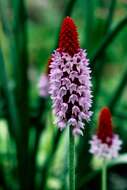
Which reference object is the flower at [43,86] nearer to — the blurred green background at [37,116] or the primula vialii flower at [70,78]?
the blurred green background at [37,116]

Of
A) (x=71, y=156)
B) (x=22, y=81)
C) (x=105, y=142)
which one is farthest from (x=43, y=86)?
(x=71, y=156)

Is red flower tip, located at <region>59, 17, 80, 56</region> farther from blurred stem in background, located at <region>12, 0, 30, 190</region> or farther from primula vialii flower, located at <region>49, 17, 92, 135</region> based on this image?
blurred stem in background, located at <region>12, 0, 30, 190</region>

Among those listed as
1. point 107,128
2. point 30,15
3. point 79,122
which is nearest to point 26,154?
point 107,128

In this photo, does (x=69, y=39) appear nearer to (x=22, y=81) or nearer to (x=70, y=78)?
(x=70, y=78)

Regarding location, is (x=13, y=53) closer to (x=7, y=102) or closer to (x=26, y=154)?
(x=7, y=102)

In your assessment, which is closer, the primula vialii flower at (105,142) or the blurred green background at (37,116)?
the primula vialii flower at (105,142)

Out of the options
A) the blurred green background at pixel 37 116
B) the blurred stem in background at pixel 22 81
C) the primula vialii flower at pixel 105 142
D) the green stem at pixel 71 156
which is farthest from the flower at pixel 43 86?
the green stem at pixel 71 156
